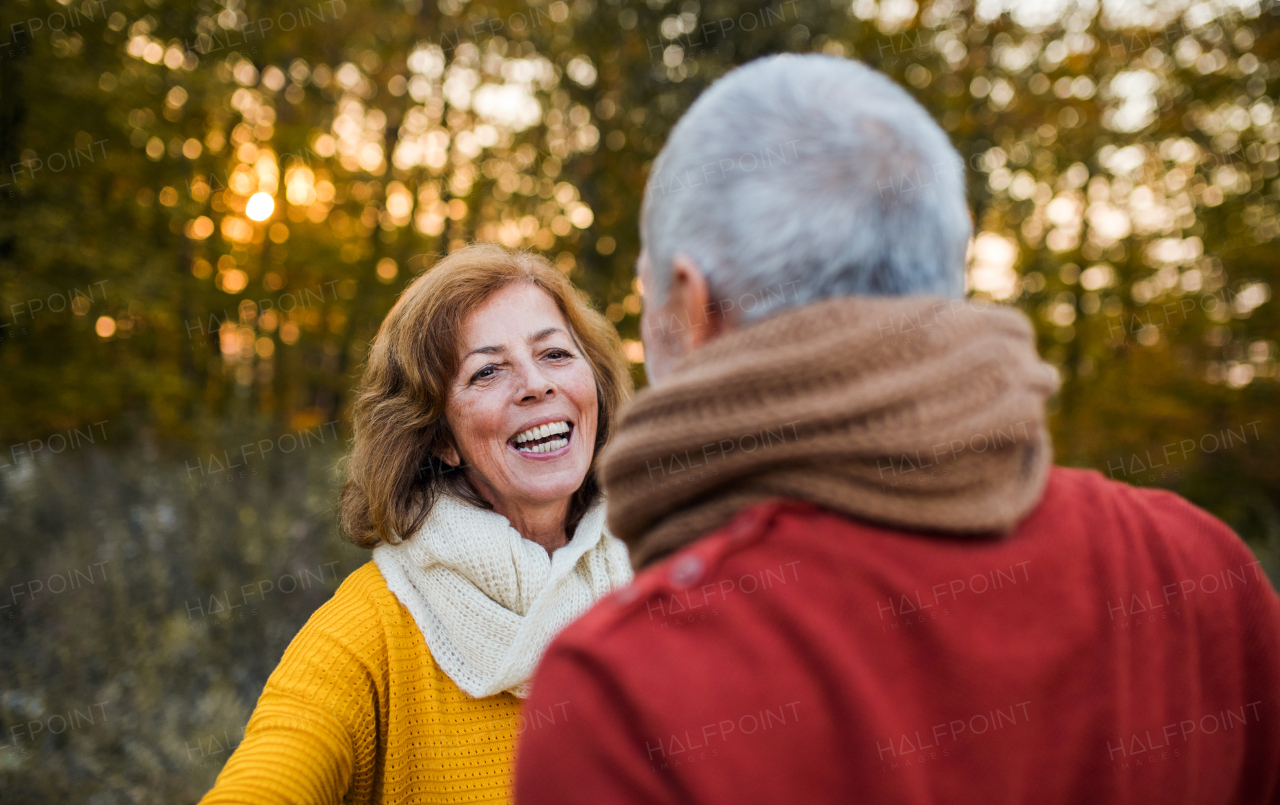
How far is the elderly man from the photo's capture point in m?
0.86

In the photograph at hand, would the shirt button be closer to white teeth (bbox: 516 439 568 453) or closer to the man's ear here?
the man's ear

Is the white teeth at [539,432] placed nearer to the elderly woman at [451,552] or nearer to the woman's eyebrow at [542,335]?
the elderly woman at [451,552]

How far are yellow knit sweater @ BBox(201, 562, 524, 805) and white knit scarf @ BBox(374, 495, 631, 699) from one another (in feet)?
0.19

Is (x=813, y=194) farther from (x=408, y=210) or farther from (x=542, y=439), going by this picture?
(x=408, y=210)

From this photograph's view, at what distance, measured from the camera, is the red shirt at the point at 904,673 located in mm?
842

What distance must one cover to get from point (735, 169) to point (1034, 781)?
84 centimetres

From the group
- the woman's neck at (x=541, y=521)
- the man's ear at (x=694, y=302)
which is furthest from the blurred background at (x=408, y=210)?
the man's ear at (x=694, y=302)

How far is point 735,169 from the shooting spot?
3.34 ft

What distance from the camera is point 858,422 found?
939 mm

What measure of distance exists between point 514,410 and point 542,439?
0.14 meters

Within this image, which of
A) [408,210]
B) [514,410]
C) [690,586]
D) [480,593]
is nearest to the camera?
[690,586]

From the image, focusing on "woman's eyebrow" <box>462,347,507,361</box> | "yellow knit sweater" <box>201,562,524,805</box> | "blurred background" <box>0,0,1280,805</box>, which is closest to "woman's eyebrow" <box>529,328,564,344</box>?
"woman's eyebrow" <box>462,347,507,361</box>

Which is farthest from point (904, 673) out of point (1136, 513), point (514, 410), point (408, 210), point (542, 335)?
point (408, 210)

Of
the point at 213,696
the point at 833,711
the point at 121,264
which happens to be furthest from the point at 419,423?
the point at 121,264
